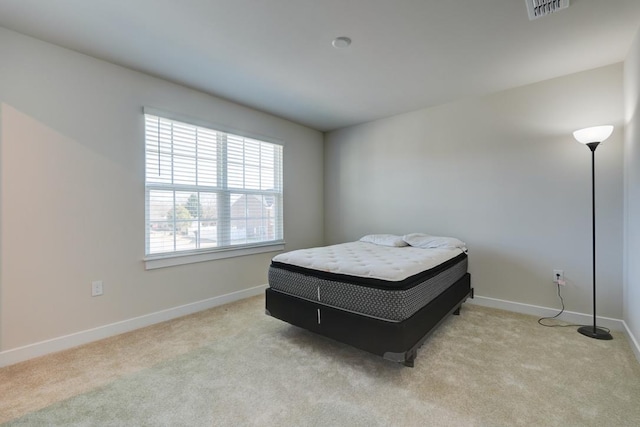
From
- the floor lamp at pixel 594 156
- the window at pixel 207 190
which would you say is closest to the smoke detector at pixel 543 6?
the floor lamp at pixel 594 156

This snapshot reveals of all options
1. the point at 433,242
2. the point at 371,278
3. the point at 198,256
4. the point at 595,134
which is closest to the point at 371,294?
the point at 371,278

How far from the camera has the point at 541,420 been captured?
1455mm

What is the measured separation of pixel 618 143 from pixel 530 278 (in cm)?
145

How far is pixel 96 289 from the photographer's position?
246cm

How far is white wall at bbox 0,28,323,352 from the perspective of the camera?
6.84 ft

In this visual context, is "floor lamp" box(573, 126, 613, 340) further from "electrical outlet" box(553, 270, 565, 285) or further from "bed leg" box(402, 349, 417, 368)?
"bed leg" box(402, 349, 417, 368)

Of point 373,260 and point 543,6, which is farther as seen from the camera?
point 373,260

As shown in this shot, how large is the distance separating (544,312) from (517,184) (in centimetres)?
133

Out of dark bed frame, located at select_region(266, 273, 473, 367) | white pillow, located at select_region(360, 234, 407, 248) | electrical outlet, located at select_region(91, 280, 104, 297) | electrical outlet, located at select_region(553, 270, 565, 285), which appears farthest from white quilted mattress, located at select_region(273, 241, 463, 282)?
electrical outlet, located at select_region(91, 280, 104, 297)

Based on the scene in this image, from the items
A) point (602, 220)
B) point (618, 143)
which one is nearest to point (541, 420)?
point (602, 220)

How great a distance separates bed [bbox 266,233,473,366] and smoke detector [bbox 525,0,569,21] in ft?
6.04

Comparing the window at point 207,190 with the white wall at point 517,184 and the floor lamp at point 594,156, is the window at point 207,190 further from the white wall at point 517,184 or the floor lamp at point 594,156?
the floor lamp at point 594,156

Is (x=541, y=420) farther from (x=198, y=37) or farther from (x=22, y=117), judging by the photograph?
(x=22, y=117)

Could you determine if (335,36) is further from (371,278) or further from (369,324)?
(369,324)
